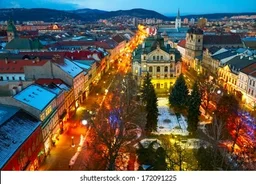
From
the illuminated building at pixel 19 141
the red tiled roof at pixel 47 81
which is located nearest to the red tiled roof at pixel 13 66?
the red tiled roof at pixel 47 81

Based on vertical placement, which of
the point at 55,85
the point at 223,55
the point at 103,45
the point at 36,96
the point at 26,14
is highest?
the point at 26,14

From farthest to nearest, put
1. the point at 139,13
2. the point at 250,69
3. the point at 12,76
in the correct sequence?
the point at 139,13 → the point at 12,76 → the point at 250,69

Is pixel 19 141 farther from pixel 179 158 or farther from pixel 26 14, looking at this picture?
pixel 26 14

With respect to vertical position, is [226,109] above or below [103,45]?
below

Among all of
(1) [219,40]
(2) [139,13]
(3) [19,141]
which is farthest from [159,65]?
(2) [139,13]

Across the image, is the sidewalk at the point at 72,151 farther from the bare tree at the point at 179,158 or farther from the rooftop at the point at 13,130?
the bare tree at the point at 179,158
